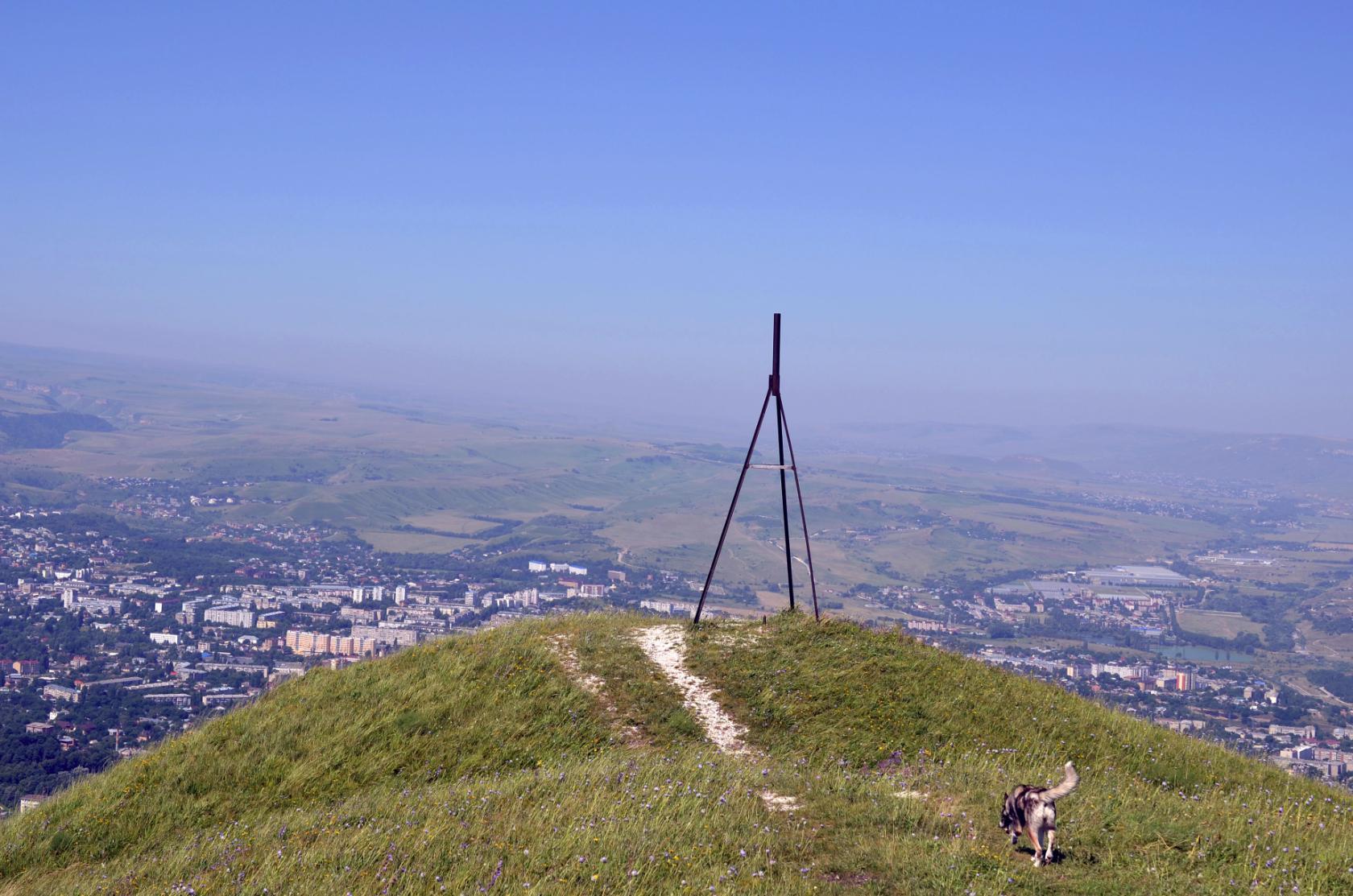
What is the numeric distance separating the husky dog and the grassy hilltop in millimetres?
178

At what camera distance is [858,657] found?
13930 mm

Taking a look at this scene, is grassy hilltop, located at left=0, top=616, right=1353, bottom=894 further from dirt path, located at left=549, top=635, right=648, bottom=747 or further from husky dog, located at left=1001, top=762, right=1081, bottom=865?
husky dog, located at left=1001, top=762, right=1081, bottom=865

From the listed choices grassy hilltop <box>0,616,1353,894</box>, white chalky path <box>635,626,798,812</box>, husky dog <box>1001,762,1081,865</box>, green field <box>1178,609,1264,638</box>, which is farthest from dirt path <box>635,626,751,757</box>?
green field <box>1178,609,1264,638</box>

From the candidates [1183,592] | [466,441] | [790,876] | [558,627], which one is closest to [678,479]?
[466,441]

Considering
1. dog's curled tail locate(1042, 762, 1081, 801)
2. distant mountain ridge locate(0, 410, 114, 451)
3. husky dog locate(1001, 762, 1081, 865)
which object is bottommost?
distant mountain ridge locate(0, 410, 114, 451)

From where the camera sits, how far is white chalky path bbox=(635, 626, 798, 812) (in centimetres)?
1148

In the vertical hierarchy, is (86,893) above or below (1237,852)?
below

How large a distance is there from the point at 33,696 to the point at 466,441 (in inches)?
5851

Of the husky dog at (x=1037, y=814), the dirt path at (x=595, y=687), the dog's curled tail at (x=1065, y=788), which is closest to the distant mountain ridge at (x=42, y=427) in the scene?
the dirt path at (x=595, y=687)

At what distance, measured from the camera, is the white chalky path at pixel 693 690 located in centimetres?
1148

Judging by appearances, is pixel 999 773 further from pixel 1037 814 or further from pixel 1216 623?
pixel 1216 623

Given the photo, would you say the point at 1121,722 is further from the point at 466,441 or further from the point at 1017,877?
the point at 466,441

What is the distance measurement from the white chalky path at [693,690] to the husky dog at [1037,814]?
2154mm

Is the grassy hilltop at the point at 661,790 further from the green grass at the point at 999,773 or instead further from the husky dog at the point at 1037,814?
the husky dog at the point at 1037,814
